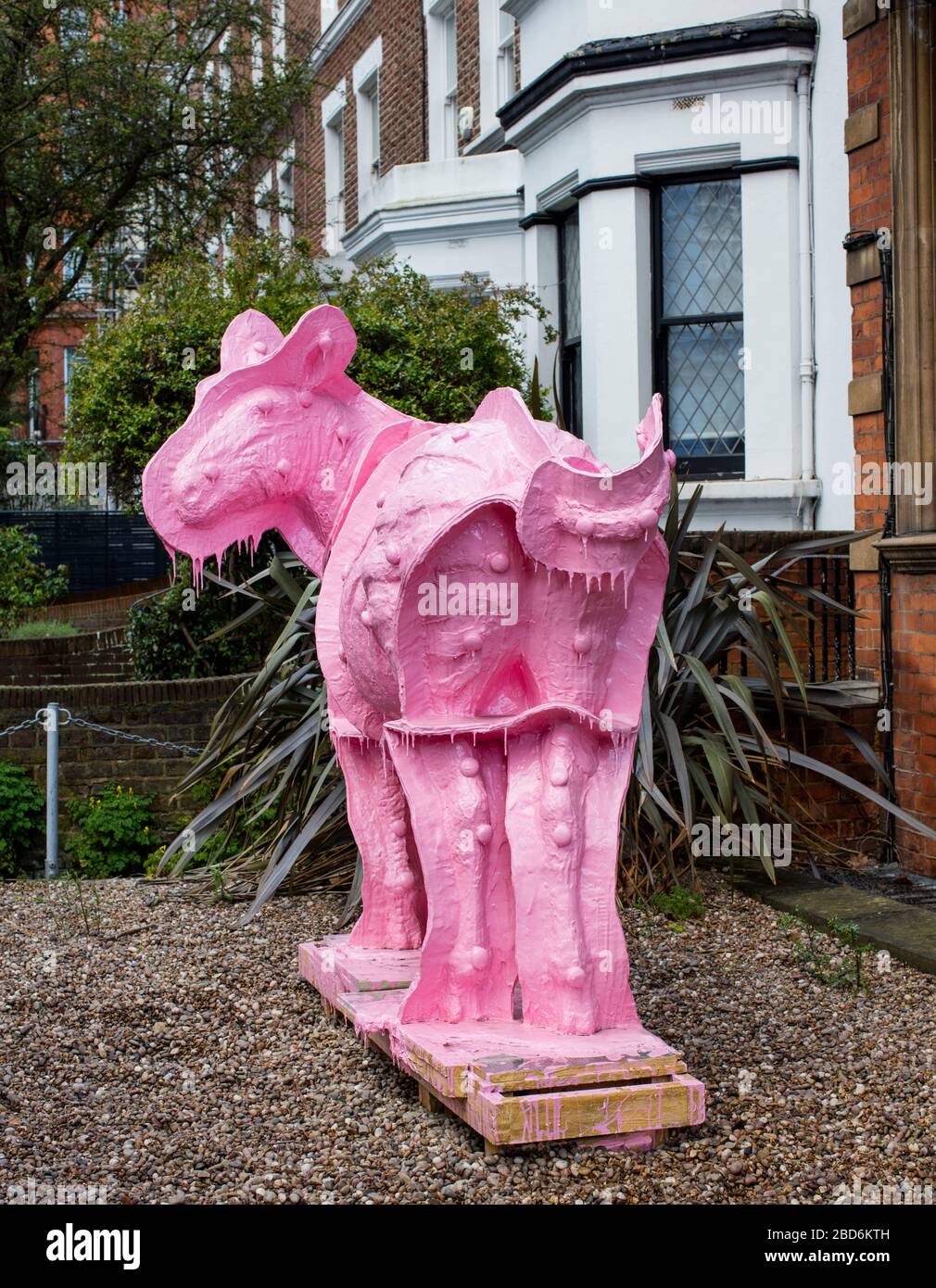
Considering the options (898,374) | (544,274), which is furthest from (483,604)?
(544,274)

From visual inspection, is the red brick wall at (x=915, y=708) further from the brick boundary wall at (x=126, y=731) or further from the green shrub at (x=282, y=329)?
the green shrub at (x=282, y=329)

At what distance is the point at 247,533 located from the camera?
420cm

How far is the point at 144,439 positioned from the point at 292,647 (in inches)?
141

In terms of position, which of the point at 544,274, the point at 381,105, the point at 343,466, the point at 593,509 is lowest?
the point at 593,509

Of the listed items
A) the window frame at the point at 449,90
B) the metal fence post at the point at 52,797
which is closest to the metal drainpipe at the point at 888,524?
the metal fence post at the point at 52,797

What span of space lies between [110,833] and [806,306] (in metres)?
5.63

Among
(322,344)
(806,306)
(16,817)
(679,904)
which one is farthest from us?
(806,306)

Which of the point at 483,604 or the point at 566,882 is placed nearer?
the point at 566,882

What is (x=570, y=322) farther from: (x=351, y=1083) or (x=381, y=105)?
(x=351, y=1083)

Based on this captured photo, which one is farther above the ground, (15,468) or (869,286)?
(15,468)

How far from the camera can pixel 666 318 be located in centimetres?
1047

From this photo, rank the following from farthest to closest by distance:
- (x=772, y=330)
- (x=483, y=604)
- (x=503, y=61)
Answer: (x=503, y=61) → (x=772, y=330) → (x=483, y=604)

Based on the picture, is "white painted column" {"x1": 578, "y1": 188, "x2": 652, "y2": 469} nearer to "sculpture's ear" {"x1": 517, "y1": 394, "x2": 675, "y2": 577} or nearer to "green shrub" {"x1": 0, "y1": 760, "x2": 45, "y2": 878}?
"green shrub" {"x1": 0, "y1": 760, "x2": 45, "y2": 878}
